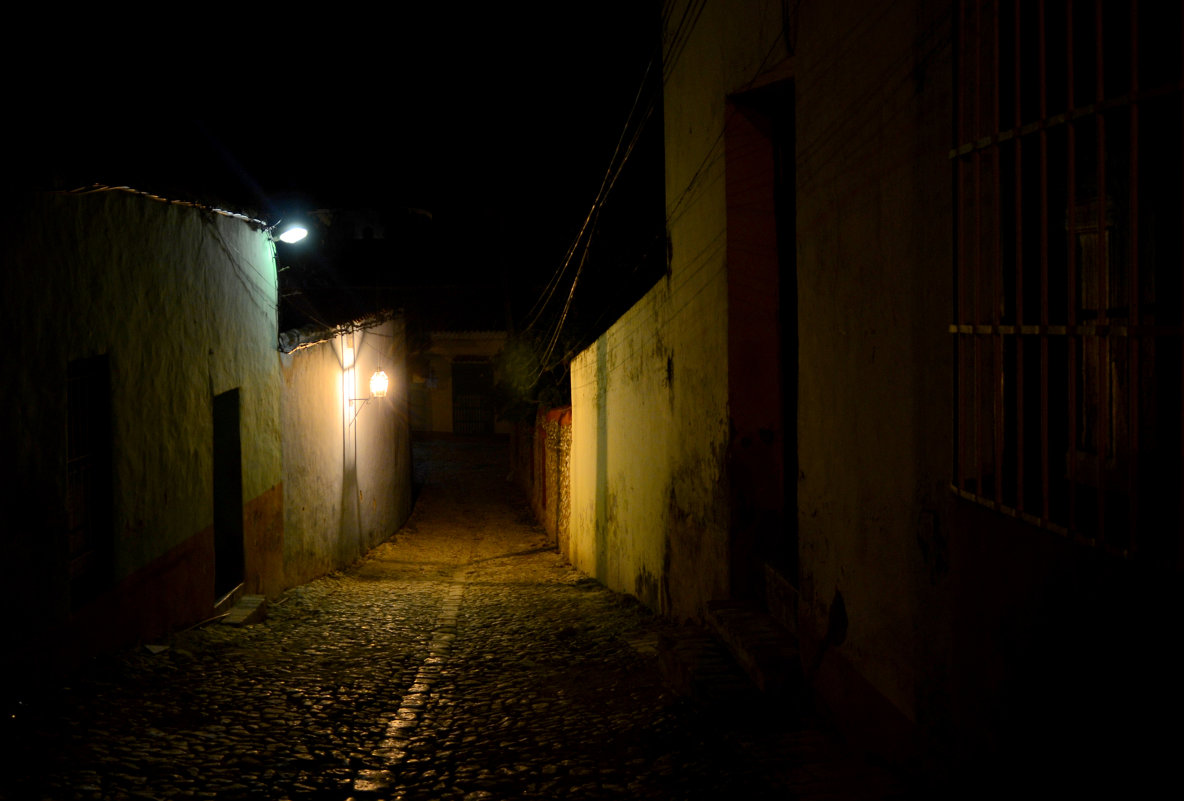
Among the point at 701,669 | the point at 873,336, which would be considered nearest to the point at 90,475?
the point at 701,669

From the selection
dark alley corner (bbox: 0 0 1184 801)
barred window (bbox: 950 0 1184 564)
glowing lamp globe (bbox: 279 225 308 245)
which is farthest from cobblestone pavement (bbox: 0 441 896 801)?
glowing lamp globe (bbox: 279 225 308 245)

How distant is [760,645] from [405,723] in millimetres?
2228

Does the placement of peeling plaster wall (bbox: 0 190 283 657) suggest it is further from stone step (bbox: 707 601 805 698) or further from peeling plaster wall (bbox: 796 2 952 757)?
peeling plaster wall (bbox: 796 2 952 757)

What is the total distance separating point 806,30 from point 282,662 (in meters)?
5.60

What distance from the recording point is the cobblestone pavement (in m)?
4.26

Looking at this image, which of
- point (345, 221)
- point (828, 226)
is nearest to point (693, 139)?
point (828, 226)

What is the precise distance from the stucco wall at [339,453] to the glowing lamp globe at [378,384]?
0.48 ft

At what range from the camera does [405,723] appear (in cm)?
570

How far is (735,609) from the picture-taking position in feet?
19.8

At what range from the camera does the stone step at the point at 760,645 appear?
486 cm

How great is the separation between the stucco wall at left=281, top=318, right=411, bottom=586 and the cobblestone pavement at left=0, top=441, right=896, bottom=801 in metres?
2.32

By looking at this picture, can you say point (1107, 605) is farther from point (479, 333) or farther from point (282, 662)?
point (479, 333)

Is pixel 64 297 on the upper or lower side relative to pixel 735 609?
upper

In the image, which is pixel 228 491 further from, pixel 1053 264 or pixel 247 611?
pixel 1053 264
